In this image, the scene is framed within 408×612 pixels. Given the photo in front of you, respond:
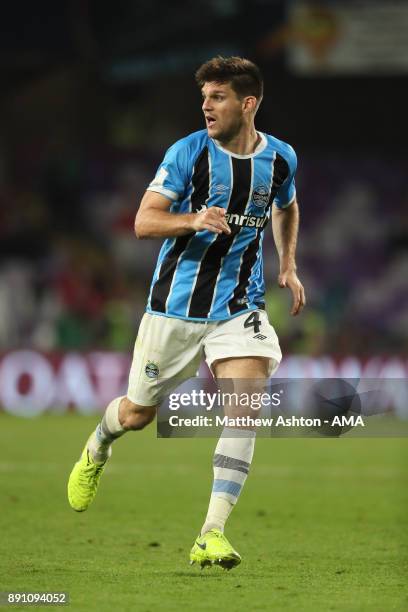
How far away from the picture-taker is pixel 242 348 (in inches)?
233

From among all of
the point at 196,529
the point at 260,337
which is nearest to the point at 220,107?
the point at 260,337

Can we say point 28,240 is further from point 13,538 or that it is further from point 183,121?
point 13,538

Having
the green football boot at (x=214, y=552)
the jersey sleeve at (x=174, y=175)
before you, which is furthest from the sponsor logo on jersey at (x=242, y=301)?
the green football boot at (x=214, y=552)

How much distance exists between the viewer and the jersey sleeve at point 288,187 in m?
6.23

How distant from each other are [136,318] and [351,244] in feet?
16.9

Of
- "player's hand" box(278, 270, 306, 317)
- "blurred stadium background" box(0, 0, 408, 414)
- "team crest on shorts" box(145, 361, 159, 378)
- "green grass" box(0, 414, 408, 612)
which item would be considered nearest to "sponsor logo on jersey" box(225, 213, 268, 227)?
"player's hand" box(278, 270, 306, 317)

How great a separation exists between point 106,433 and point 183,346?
0.66m

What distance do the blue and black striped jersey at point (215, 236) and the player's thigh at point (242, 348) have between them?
6cm

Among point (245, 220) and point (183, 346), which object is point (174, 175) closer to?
point (245, 220)

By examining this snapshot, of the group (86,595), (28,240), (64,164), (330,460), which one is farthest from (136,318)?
(86,595)

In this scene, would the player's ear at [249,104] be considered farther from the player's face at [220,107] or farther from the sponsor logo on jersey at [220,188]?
the sponsor logo on jersey at [220,188]

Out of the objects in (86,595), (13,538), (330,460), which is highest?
(330,460)

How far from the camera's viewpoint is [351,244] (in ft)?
72.6

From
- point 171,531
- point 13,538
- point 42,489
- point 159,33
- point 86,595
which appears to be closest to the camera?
point 86,595
